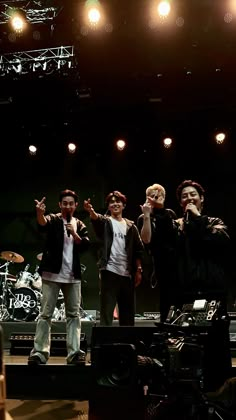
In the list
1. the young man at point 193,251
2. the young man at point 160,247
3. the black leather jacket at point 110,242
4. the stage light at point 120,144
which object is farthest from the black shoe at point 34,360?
the stage light at point 120,144

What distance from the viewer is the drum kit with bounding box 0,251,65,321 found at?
6.64 meters

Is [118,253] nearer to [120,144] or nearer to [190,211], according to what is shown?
[190,211]

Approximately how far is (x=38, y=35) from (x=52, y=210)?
10.6 feet

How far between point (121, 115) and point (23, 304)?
3419 mm

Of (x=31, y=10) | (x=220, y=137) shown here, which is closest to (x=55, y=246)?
(x=31, y=10)

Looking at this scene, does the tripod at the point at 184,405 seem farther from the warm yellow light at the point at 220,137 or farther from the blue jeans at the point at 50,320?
the warm yellow light at the point at 220,137

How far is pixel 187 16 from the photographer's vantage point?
5531mm

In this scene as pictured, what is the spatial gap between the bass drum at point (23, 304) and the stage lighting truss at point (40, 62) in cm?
318

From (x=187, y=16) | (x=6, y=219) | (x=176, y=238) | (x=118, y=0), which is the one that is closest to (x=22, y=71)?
(x=118, y=0)

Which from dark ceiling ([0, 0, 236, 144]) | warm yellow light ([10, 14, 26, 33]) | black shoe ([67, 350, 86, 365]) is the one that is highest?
warm yellow light ([10, 14, 26, 33])

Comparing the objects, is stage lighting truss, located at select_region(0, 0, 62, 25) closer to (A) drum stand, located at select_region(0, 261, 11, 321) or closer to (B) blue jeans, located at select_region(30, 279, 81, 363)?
(B) blue jeans, located at select_region(30, 279, 81, 363)

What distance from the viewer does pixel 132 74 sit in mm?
6652

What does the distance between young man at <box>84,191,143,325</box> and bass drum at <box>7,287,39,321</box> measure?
10.5 ft

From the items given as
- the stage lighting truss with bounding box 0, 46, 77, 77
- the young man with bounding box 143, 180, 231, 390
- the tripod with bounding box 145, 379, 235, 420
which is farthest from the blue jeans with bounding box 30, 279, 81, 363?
the stage lighting truss with bounding box 0, 46, 77, 77
